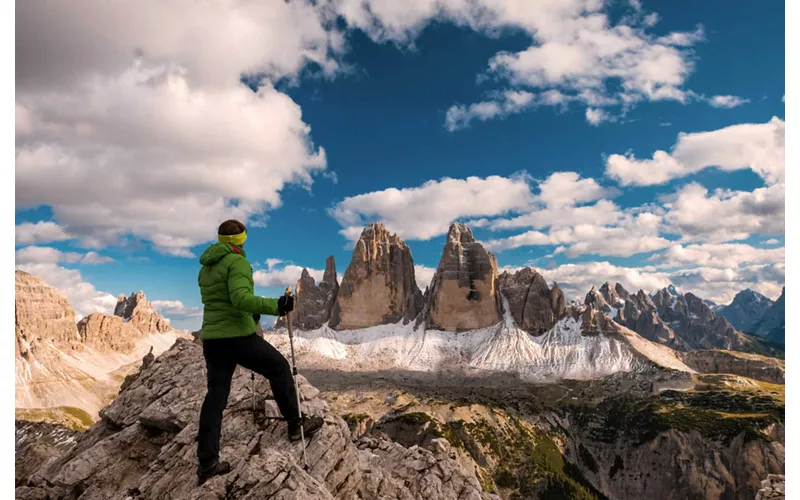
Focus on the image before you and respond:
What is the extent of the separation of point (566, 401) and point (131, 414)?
204819 millimetres

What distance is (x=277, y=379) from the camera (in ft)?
34.2

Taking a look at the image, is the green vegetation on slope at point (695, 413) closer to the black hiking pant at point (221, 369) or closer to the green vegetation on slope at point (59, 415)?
the black hiking pant at point (221, 369)

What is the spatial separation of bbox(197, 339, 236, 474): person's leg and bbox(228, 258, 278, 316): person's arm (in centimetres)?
129

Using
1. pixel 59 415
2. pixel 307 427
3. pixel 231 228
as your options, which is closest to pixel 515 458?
pixel 307 427

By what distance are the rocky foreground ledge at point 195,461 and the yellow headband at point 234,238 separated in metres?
4.66

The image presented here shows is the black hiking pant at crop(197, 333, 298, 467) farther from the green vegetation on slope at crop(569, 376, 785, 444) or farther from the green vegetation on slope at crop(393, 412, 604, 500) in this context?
the green vegetation on slope at crop(569, 376, 785, 444)

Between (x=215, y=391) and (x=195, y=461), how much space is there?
6.39 feet

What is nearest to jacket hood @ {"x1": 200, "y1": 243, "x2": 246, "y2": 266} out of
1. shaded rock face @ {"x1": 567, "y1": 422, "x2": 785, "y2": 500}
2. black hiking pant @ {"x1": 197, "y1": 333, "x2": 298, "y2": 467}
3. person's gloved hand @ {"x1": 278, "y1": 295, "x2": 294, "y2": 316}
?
person's gloved hand @ {"x1": 278, "y1": 295, "x2": 294, "y2": 316}

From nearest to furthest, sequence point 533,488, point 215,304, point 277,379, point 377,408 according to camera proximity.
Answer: point 215,304 → point 277,379 → point 533,488 → point 377,408

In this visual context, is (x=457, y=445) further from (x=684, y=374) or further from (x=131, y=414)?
(x=131, y=414)

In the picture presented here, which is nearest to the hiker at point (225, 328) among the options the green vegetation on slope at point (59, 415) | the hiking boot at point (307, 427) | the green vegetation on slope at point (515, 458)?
the hiking boot at point (307, 427)

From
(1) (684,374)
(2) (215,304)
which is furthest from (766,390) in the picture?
(2) (215,304)

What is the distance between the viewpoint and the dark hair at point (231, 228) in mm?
10199
